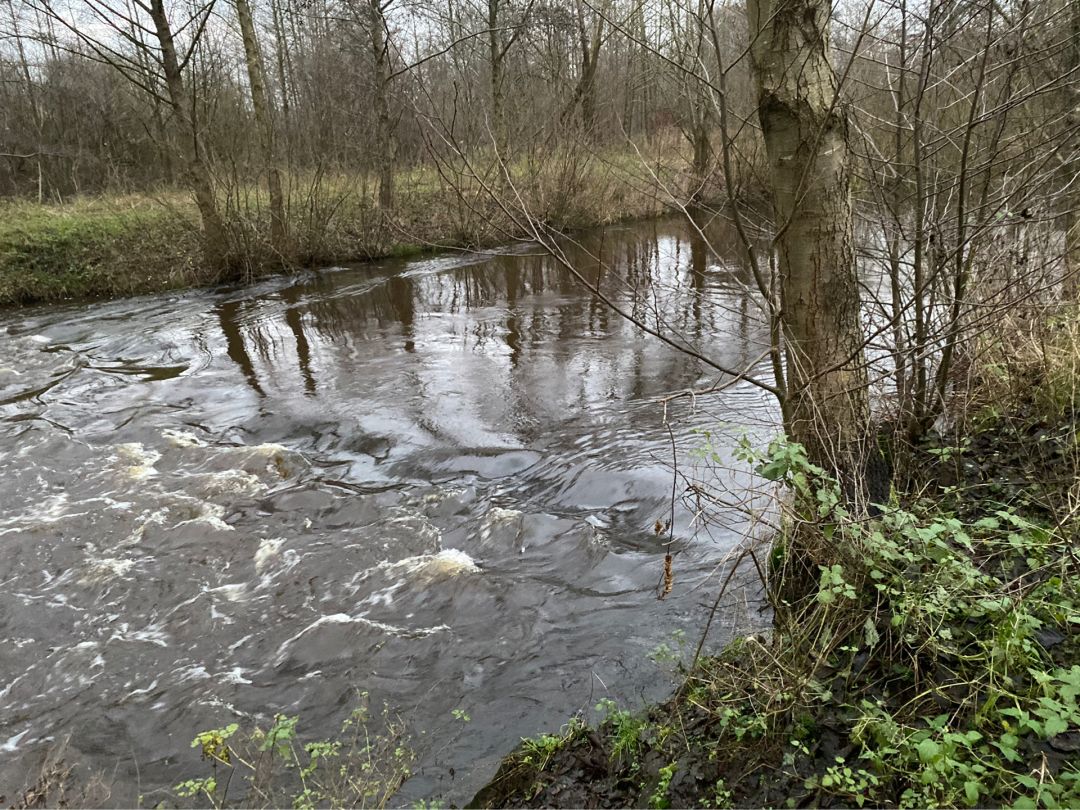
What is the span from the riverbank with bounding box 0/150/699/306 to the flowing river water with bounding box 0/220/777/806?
3.82m

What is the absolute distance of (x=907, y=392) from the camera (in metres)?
4.16

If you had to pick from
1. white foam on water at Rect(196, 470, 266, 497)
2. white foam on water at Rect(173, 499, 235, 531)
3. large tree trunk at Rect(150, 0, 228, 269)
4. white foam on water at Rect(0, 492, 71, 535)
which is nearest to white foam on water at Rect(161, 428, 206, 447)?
white foam on water at Rect(196, 470, 266, 497)

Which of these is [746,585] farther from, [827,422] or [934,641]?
[934,641]

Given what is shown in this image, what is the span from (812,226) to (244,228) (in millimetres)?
12789

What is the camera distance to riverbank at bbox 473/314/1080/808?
2.14 metres

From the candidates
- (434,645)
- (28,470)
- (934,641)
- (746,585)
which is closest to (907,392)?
(746,585)

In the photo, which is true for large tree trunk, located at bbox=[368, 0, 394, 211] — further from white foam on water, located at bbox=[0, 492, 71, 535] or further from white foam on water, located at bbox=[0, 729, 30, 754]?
white foam on water, located at bbox=[0, 729, 30, 754]

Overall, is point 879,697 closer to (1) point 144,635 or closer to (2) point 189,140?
(1) point 144,635

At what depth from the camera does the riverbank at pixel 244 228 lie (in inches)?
515

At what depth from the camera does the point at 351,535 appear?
513 cm

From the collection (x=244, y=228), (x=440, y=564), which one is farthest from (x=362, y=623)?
(x=244, y=228)

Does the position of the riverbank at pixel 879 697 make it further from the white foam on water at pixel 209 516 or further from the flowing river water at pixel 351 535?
the white foam on water at pixel 209 516

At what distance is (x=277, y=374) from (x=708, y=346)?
5.45 metres

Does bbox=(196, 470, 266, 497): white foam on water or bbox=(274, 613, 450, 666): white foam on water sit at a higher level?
bbox=(196, 470, 266, 497): white foam on water
